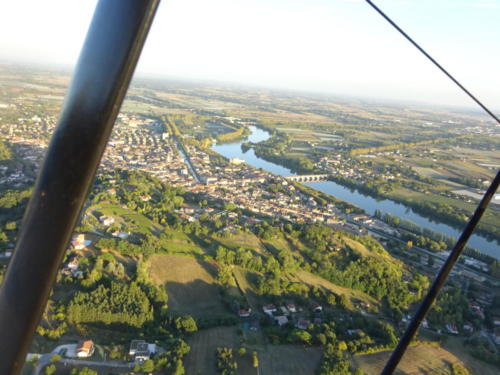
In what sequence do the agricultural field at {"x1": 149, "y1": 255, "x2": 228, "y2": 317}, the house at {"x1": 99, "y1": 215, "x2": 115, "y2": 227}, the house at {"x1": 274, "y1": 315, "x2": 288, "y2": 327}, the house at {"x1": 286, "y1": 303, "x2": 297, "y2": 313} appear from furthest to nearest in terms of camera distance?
the house at {"x1": 99, "y1": 215, "x2": 115, "y2": 227}
the house at {"x1": 286, "y1": 303, "x2": 297, "y2": 313}
the agricultural field at {"x1": 149, "y1": 255, "x2": 228, "y2": 317}
the house at {"x1": 274, "y1": 315, "x2": 288, "y2": 327}

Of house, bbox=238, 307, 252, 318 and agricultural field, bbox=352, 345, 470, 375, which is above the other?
agricultural field, bbox=352, 345, 470, 375

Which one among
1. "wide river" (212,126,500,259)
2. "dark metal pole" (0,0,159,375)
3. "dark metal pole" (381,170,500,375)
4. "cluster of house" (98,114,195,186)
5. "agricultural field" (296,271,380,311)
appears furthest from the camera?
"cluster of house" (98,114,195,186)

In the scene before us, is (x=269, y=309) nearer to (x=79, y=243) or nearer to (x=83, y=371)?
(x=83, y=371)

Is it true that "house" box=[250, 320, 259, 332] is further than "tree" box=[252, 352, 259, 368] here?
Yes

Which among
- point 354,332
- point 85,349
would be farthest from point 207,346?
point 354,332

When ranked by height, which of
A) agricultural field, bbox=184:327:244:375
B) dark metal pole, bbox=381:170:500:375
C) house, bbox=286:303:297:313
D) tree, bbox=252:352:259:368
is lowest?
agricultural field, bbox=184:327:244:375

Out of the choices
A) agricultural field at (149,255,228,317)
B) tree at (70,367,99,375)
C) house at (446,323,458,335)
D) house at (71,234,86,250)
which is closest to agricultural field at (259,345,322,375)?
agricultural field at (149,255,228,317)

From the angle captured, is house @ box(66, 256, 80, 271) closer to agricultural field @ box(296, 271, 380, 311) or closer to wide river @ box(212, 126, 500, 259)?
agricultural field @ box(296, 271, 380, 311)

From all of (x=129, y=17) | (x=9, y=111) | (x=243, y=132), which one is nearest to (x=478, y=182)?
(x=243, y=132)

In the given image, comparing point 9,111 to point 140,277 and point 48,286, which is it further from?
point 48,286
